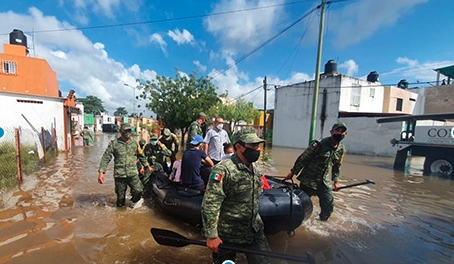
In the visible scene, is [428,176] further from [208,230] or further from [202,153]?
[208,230]

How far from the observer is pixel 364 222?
15.4 ft

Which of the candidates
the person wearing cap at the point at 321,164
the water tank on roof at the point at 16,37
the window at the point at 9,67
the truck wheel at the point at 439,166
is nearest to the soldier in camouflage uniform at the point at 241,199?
the person wearing cap at the point at 321,164

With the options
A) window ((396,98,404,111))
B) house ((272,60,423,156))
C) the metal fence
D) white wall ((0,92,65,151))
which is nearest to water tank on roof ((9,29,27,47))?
white wall ((0,92,65,151))

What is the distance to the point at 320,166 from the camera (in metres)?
4.01

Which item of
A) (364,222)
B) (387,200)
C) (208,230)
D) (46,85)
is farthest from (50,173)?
(46,85)

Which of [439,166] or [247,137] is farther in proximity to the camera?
[439,166]

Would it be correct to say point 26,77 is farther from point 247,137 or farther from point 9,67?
point 247,137

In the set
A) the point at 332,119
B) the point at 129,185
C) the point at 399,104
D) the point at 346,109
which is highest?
the point at 399,104

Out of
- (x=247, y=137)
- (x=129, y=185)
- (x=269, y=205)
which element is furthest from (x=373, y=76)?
(x=247, y=137)

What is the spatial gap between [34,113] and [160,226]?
509 inches

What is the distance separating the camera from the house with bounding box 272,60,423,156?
703 inches

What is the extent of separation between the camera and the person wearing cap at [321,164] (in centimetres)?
394

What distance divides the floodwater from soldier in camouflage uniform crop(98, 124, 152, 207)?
541 millimetres

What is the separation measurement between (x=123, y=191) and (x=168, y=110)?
39.4 feet
